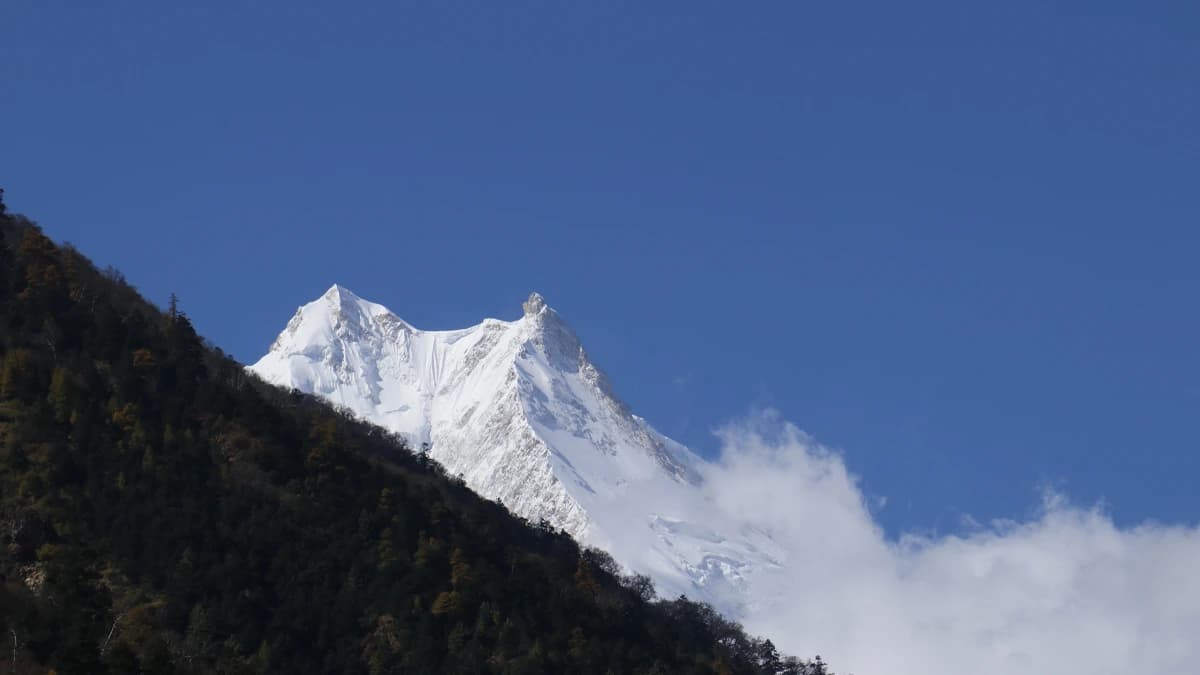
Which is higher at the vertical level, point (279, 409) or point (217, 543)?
point (279, 409)

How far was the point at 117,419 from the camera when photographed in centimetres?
9738

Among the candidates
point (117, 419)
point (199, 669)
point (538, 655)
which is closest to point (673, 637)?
point (538, 655)

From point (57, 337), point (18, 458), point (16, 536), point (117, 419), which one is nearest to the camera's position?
point (16, 536)

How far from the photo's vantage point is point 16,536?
84312 millimetres

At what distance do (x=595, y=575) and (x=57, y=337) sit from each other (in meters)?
40.0

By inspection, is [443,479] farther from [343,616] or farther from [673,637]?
[343,616]

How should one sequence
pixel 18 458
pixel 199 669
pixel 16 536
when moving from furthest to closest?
pixel 18 458, pixel 16 536, pixel 199 669

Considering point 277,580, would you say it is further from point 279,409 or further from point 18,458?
point 279,409

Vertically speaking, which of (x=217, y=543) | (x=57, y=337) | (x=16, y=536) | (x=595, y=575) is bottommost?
(x=16, y=536)

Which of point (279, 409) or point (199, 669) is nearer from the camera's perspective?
point (199, 669)

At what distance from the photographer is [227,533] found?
305 ft

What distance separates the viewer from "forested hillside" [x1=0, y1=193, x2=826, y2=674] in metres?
86.3

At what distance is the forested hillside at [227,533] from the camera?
3398 inches

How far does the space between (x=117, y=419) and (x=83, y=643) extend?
112 ft
